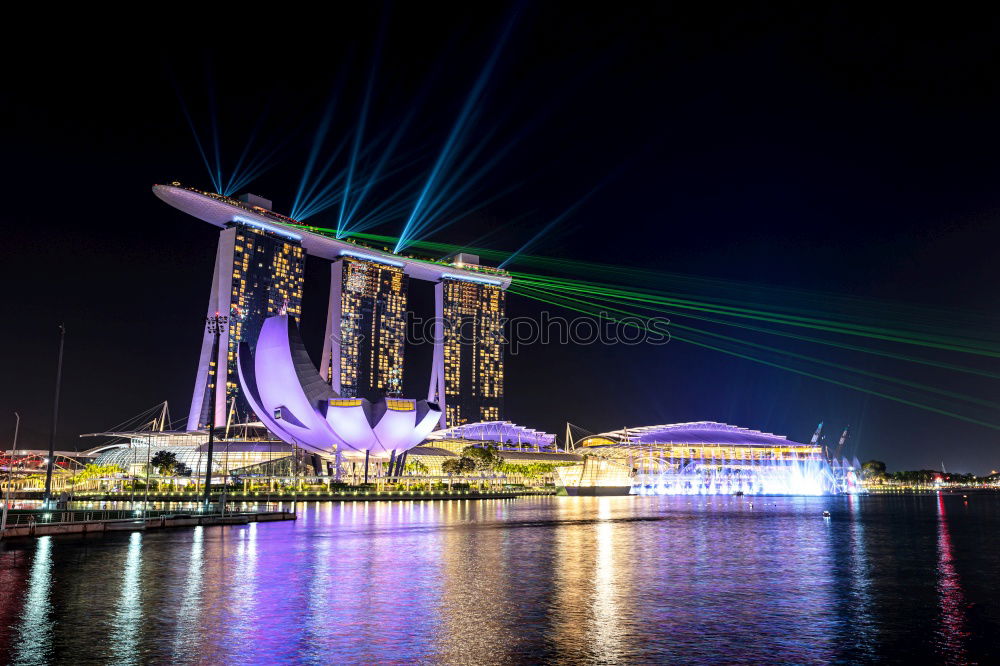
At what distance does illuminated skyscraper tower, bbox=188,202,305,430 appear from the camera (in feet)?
366

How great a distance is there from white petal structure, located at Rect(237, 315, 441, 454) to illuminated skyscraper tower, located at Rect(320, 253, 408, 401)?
212 ft

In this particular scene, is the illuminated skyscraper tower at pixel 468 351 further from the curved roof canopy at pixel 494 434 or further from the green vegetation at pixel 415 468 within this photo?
the green vegetation at pixel 415 468

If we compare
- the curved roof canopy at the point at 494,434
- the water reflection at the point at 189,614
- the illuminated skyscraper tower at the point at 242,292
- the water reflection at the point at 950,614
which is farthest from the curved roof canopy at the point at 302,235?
the water reflection at the point at 950,614

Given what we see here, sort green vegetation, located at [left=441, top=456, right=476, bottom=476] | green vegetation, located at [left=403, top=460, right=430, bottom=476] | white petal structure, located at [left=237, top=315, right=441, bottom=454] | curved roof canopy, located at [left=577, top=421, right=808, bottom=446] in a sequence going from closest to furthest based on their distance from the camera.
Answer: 1. white petal structure, located at [left=237, top=315, right=441, bottom=454]
2. green vegetation, located at [left=441, top=456, right=476, bottom=476]
3. green vegetation, located at [left=403, top=460, right=430, bottom=476]
4. curved roof canopy, located at [left=577, top=421, right=808, bottom=446]

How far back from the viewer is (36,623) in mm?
12273

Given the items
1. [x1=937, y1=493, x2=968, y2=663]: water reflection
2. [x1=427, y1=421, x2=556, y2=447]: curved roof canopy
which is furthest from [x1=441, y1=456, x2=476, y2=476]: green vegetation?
[x1=937, y1=493, x2=968, y2=663]: water reflection

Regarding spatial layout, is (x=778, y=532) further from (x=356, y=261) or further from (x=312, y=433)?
(x=356, y=261)

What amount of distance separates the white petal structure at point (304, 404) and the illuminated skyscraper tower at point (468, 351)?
3002 inches

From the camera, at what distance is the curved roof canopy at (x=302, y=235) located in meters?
111

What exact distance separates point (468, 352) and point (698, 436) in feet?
178

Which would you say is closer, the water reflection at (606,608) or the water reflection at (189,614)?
the water reflection at (189,614)

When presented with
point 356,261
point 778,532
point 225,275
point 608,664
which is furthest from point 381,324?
point 608,664

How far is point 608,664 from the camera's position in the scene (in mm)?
10008

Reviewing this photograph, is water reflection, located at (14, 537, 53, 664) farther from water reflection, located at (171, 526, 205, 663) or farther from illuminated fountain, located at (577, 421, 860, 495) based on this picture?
illuminated fountain, located at (577, 421, 860, 495)
